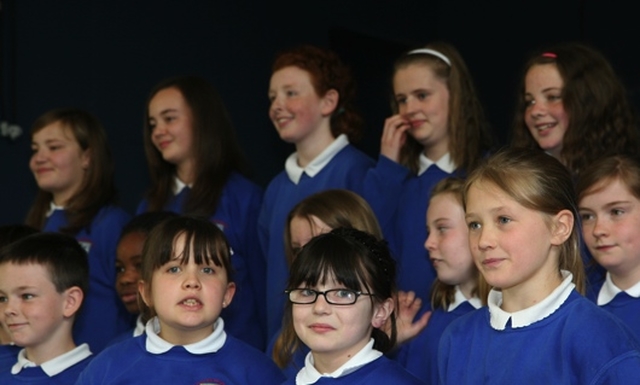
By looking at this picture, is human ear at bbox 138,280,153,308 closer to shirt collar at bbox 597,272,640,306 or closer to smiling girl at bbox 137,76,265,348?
smiling girl at bbox 137,76,265,348

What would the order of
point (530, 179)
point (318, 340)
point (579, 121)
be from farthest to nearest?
point (579, 121), point (318, 340), point (530, 179)

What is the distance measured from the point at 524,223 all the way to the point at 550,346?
0.33 metres

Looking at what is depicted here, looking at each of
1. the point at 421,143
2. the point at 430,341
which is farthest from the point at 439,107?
the point at 430,341

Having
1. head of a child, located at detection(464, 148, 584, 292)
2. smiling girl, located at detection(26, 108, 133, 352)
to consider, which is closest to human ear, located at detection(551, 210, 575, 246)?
head of a child, located at detection(464, 148, 584, 292)

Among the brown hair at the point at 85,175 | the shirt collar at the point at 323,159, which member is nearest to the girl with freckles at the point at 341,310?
the shirt collar at the point at 323,159

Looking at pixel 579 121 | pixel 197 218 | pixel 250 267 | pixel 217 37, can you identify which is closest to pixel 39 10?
pixel 217 37

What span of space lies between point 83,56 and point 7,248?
1996 millimetres

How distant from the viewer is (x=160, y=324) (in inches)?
145

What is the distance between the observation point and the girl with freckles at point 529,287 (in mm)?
2785

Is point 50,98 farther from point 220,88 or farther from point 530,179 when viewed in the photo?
point 530,179

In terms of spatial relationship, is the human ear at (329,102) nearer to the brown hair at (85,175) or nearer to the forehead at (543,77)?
the forehead at (543,77)

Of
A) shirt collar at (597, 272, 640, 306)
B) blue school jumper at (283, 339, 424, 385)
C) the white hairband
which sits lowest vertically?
blue school jumper at (283, 339, 424, 385)

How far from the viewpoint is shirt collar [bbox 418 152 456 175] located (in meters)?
4.42

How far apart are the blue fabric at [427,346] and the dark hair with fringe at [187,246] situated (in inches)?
26.8
